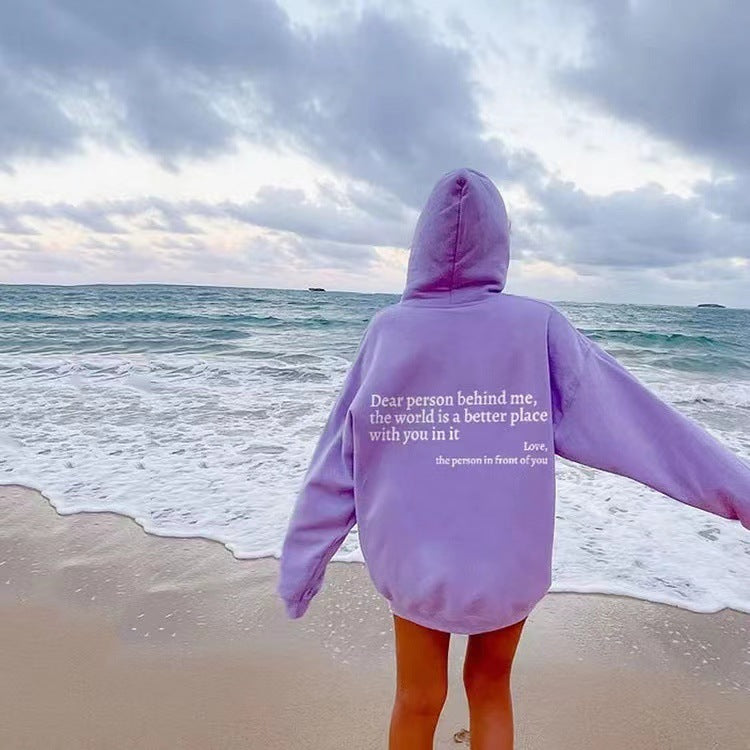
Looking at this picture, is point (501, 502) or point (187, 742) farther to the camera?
point (187, 742)

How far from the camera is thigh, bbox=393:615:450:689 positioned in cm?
157

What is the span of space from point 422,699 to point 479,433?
2.31 ft

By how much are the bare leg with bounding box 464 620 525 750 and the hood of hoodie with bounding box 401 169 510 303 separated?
34.1 inches

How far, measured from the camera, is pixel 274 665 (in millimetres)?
2705

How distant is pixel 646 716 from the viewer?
2430 mm

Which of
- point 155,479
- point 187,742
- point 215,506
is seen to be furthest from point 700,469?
point 155,479

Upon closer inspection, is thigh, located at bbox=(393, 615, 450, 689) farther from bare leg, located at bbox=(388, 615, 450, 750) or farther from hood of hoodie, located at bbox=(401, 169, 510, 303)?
hood of hoodie, located at bbox=(401, 169, 510, 303)

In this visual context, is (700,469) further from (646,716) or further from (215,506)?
(215,506)

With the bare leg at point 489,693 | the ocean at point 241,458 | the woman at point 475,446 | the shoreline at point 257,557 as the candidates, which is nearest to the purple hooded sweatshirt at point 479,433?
the woman at point 475,446

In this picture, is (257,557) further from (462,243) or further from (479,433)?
(462,243)

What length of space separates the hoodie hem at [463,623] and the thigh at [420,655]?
0.05m

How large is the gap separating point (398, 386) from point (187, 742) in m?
1.64

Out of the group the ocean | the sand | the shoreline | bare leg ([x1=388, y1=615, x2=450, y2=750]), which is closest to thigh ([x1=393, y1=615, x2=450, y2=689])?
bare leg ([x1=388, y1=615, x2=450, y2=750])

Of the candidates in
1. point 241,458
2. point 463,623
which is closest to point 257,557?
point 241,458
